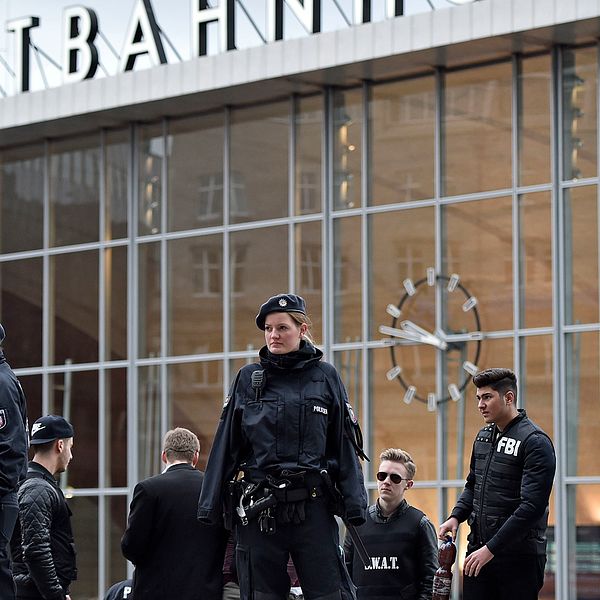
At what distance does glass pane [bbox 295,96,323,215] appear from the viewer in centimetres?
2111

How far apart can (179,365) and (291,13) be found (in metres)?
5.29

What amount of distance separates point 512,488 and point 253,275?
1274 cm

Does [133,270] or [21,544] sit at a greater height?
[133,270]

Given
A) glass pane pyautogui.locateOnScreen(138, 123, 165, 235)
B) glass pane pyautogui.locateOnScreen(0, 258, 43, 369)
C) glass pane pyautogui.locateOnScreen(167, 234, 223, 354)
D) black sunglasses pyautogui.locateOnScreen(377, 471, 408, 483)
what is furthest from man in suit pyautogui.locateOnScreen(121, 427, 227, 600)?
glass pane pyautogui.locateOnScreen(0, 258, 43, 369)

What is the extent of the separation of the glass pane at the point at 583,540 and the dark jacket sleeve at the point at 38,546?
33.4ft

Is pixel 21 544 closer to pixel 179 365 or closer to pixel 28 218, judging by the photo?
pixel 179 365

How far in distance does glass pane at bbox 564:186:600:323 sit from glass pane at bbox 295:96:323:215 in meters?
3.82

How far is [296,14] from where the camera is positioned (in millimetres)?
20766

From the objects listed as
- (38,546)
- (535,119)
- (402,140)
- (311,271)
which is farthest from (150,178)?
(38,546)

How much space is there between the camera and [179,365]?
22.3 meters

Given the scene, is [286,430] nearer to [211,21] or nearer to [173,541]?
[173,541]

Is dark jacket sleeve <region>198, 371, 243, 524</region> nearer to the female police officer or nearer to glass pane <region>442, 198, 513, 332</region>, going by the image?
the female police officer

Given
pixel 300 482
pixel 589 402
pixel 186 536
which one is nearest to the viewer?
pixel 300 482

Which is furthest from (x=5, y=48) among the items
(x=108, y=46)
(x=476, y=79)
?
(x=476, y=79)
